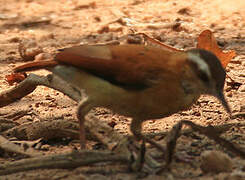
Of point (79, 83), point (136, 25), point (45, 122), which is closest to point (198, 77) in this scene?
point (79, 83)

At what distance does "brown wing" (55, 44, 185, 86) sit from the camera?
3850 mm

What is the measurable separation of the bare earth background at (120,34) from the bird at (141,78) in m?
0.46

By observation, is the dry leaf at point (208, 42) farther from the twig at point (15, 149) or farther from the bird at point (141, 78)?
the twig at point (15, 149)

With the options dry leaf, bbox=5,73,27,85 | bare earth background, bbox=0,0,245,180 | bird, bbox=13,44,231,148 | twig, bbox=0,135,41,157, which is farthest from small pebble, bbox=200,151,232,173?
dry leaf, bbox=5,73,27,85

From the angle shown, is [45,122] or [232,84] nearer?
[45,122]

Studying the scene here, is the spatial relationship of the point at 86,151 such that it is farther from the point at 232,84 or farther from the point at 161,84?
the point at 232,84

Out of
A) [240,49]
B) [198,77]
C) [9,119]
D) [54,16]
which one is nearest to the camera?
[198,77]

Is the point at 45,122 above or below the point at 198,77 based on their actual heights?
below

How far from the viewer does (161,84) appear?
150 inches

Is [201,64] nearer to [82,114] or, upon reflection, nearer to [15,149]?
[82,114]

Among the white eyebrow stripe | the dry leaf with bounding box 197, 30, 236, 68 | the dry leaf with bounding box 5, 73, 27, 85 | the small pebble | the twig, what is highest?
the white eyebrow stripe

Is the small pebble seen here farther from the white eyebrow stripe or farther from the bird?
the white eyebrow stripe

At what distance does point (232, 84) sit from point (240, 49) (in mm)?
1303

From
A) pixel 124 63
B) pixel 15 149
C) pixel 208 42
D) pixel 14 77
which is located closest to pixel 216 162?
pixel 124 63
